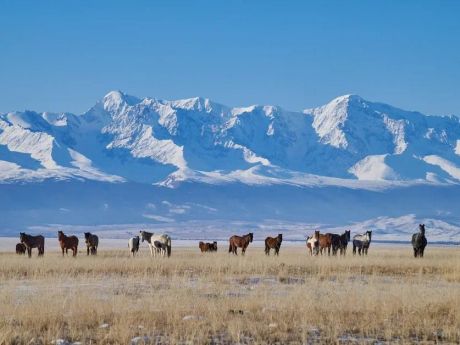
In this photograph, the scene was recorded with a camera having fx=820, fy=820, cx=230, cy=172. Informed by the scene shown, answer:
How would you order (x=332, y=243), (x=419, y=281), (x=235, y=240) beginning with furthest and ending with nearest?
(x=235, y=240), (x=332, y=243), (x=419, y=281)

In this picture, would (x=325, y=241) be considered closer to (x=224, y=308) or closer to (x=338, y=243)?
(x=338, y=243)

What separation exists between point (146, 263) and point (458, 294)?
13205mm

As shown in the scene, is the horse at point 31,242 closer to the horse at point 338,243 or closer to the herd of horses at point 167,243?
the herd of horses at point 167,243

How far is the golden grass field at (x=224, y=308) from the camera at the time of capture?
43.5 feet

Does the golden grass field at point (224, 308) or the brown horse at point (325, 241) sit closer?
the golden grass field at point (224, 308)

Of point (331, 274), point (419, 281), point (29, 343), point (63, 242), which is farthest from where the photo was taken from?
point (63, 242)

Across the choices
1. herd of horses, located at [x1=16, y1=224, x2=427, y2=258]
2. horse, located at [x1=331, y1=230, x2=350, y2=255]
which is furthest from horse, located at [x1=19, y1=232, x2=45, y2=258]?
horse, located at [x1=331, y1=230, x2=350, y2=255]

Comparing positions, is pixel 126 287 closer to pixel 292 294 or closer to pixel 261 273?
pixel 292 294

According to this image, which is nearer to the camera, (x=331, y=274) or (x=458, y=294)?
(x=458, y=294)

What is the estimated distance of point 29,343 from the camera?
1242 centimetres

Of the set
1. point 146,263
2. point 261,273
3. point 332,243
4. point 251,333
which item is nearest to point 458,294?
point 251,333

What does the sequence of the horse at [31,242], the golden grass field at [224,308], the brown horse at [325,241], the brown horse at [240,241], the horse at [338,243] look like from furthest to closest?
the brown horse at [240,241]
the horse at [338,243]
the brown horse at [325,241]
the horse at [31,242]
the golden grass field at [224,308]

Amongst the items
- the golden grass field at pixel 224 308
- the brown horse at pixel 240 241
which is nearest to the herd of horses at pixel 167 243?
the brown horse at pixel 240 241

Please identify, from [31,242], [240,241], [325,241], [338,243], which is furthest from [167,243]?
[338,243]
